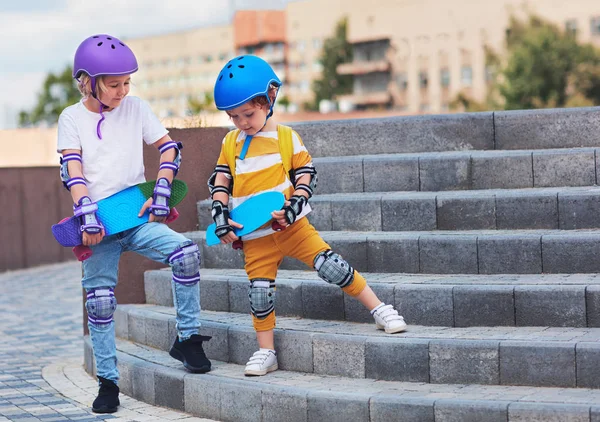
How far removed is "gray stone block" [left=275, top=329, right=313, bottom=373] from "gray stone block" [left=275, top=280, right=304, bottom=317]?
510 mm

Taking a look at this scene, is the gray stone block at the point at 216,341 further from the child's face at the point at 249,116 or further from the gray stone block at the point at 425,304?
the child's face at the point at 249,116

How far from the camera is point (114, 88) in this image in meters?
5.94

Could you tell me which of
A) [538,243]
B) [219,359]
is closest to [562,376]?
[538,243]

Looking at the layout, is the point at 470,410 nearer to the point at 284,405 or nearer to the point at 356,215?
the point at 284,405

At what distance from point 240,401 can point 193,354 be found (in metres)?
0.55

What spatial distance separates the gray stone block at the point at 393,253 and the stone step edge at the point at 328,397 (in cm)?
124

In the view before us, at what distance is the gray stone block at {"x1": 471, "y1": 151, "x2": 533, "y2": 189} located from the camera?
7500mm

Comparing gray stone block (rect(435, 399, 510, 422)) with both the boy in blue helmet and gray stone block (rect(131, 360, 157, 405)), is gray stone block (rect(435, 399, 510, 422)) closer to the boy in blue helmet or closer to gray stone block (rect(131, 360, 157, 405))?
the boy in blue helmet

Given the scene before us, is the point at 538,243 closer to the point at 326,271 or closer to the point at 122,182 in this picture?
the point at 326,271

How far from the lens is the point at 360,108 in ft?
351

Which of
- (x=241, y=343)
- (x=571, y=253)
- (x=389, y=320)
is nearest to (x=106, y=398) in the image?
(x=241, y=343)

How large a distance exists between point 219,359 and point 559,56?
63579mm

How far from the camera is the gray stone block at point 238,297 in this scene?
23.2ft

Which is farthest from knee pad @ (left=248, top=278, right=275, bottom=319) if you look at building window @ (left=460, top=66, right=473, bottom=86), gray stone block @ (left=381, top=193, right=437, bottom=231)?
building window @ (left=460, top=66, right=473, bottom=86)
